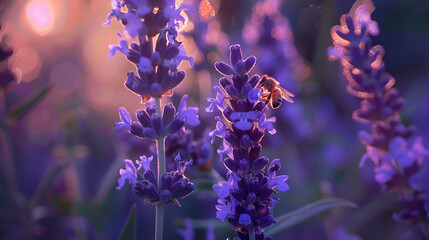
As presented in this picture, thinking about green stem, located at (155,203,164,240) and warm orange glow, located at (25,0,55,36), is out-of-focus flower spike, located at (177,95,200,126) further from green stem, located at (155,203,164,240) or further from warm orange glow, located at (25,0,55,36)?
warm orange glow, located at (25,0,55,36)

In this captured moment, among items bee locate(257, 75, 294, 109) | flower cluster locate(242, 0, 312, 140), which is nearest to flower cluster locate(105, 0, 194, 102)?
bee locate(257, 75, 294, 109)

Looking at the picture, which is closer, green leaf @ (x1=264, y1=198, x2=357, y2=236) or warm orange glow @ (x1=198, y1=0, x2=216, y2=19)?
green leaf @ (x1=264, y1=198, x2=357, y2=236)

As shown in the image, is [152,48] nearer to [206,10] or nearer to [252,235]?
[252,235]

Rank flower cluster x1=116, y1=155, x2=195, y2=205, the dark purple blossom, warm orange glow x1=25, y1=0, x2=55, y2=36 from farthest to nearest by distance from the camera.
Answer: warm orange glow x1=25, y1=0, x2=55, y2=36, the dark purple blossom, flower cluster x1=116, y1=155, x2=195, y2=205

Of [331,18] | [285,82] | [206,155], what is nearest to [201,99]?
[285,82]

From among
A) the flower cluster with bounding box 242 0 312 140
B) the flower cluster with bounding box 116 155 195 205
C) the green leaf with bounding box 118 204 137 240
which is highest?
the flower cluster with bounding box 242 0 312 140
